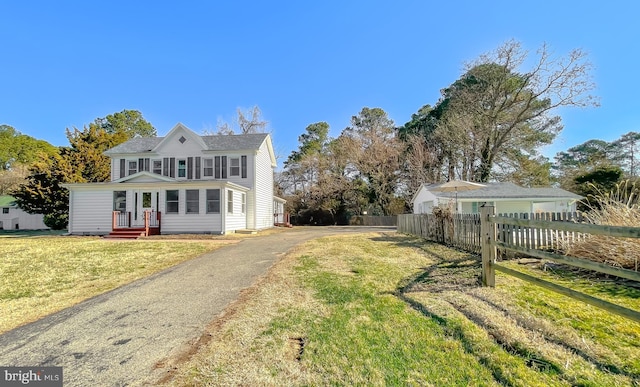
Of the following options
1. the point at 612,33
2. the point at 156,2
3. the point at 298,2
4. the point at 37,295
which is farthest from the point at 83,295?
the point at 612,33

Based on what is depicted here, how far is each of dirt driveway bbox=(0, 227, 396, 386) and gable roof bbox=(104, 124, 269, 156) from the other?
605 inches

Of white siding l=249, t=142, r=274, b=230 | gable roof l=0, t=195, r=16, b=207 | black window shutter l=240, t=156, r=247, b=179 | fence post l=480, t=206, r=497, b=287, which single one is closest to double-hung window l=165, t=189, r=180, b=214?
black window shutter l=240, t=156, r=247, b=179

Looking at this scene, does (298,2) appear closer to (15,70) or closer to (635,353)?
(635,353)

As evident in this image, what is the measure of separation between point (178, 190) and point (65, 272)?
10003mm

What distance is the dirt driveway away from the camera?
103 inches

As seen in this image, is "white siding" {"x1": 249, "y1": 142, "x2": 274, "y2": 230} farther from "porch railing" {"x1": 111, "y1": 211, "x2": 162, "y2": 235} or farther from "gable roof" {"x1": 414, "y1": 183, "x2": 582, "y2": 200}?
"gable roof" {"x1": 414, "y1": 183, "x2": 582, "y2": 200}

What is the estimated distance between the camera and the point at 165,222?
16359 mm

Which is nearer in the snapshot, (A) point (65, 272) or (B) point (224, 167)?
(A) point (65, 272)

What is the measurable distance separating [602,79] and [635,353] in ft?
91.5

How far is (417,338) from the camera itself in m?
2.96

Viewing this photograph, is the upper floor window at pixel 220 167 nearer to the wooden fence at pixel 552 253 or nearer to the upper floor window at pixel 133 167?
the upper floor window at pixel 133 167

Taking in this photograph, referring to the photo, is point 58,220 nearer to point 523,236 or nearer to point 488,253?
point 488,253

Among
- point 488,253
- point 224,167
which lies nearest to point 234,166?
point 224,167

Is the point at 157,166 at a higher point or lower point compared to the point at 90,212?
higher
